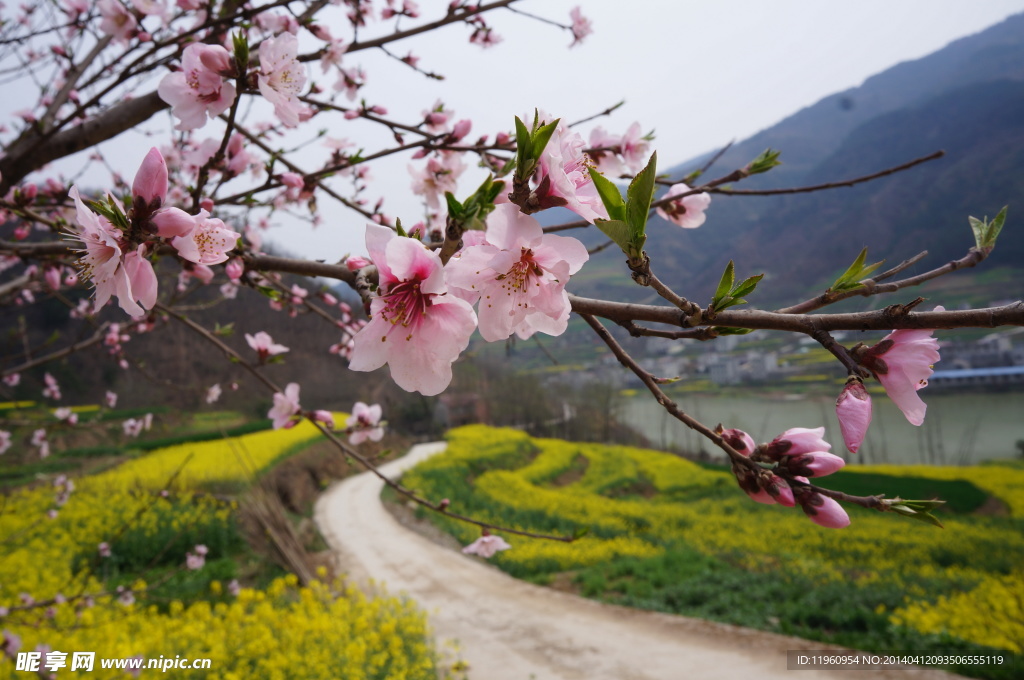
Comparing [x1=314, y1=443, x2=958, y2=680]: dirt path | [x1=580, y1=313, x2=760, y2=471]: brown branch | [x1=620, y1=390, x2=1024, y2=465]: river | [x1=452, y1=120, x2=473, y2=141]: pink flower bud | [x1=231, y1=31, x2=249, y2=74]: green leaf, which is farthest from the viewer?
[x1=620, y1=390, x2=1024, y2=465]: river

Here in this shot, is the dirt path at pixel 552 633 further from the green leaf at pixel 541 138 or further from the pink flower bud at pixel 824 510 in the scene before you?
the green leaf at pixel 541 138

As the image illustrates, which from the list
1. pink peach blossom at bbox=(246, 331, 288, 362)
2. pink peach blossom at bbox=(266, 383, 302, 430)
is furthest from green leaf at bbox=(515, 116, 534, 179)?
pink peach blossom at bbox=(266, 383, 302, 430)

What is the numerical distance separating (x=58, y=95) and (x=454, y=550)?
7510 mm

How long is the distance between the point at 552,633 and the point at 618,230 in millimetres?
5847

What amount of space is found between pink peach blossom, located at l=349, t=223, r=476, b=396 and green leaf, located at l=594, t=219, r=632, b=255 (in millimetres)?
216

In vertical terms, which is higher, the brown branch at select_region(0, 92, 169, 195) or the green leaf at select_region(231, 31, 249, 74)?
the brown branch at select_region(0, 92, 169, 195)

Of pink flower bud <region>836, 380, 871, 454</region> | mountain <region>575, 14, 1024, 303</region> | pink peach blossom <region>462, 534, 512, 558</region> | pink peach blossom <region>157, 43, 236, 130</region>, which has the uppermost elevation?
mountain <region>575, 14, 1024, 303</region>

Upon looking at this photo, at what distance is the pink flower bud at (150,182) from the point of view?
637 millimetres

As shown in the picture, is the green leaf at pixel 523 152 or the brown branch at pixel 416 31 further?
the brown branch at pixel 416 31

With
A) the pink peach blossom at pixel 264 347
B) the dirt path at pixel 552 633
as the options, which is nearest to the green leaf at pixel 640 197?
the pink peach blossom at pixel 264 347

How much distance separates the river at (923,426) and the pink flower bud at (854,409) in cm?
1854

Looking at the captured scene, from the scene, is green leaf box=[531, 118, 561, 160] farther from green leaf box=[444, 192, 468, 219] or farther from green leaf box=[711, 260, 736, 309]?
green leaf box=[711, 260, 736, 309]

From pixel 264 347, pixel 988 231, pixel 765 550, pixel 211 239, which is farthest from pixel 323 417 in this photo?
pixel 765 550

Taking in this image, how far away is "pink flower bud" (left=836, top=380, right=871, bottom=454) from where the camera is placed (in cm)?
66
